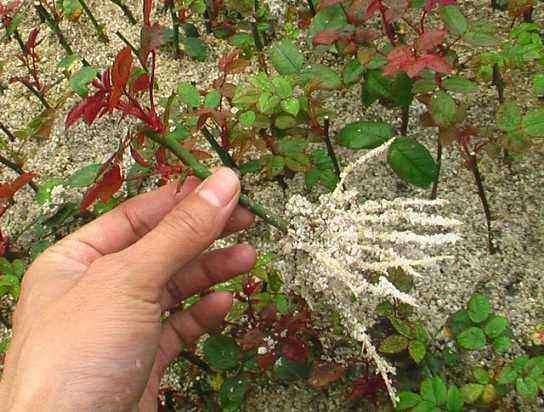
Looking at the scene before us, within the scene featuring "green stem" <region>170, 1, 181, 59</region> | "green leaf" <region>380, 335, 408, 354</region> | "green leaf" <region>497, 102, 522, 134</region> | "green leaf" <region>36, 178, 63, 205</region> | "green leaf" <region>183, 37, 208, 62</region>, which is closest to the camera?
"green leaf" <region>380, 335, 408, 354</region>

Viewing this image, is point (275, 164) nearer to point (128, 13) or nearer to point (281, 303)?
point (281, 303)

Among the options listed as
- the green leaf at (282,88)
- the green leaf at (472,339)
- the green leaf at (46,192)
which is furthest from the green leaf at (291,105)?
the green leaf at (46,192)

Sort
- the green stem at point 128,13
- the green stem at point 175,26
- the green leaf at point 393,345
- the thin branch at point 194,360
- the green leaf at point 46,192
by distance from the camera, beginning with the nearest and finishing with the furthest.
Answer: the green leaf at point 393,345 < the thin branch at point 194,360 < the green leaf at point 46,192 < the green stem at point 175,26 < the green stem at point 128,13

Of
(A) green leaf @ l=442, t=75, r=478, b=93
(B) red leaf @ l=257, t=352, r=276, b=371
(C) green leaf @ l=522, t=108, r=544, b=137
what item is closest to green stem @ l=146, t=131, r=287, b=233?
(B) red leaf @ l=257, t=352, r=276, b=371

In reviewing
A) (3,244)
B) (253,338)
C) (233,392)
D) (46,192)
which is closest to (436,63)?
(253,338)

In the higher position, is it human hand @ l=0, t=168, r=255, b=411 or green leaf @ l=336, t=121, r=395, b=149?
human hand @ l=0, t=168, r=255, b=411

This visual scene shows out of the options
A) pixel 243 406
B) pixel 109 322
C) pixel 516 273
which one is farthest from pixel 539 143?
pixel 109 322

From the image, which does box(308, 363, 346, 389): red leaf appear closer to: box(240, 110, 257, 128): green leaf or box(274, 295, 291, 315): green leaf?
box(274, 295, 291, 315): green leaf

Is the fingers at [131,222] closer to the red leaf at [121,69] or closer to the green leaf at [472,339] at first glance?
the red leaf at [121,69]
